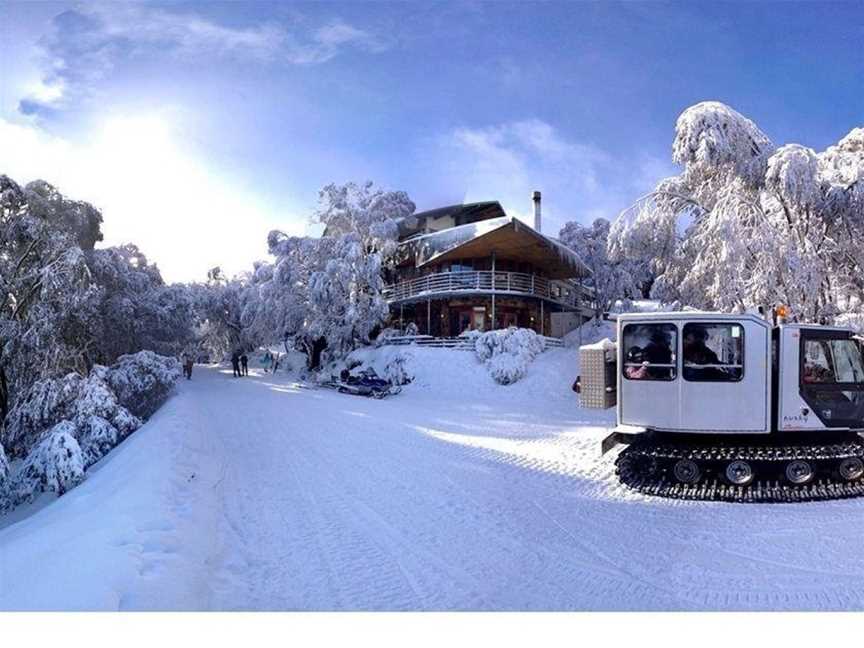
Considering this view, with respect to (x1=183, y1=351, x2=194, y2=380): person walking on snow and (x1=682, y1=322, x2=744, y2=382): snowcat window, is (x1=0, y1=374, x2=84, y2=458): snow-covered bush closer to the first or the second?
(x1=682, y1=322, x2=744, y2=382): snowcat window

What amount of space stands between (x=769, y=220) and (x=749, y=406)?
6.84 m

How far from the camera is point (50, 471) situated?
6375mm

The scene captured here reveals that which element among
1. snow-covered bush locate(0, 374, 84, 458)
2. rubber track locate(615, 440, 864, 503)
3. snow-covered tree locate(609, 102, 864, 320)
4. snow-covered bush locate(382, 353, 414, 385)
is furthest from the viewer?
snow-covered bush locate(382, 353, 414, 385)

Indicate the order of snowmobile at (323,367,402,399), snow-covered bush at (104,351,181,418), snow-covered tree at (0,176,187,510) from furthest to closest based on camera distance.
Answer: snowmobile at (323,367,402,399) < snow-covered bush at (104,351,181,418) < snow-covered tree at (0,176,187,510)

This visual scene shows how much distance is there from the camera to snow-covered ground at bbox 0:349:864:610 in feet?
8.70

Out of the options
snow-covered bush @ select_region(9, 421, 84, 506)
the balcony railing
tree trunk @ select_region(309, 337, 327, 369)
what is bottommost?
snow-covered bush @ select_region(9, 421, 84, 506)

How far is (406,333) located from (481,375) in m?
3.75

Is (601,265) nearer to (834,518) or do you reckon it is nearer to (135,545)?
(834,518)

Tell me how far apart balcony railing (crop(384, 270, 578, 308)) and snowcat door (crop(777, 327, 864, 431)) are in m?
12.3

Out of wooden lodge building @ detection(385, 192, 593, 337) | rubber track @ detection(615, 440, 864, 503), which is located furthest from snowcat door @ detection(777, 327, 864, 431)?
wooden lodge building @ detection(385, 192, 593, 337)

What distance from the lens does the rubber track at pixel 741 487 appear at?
4547mm

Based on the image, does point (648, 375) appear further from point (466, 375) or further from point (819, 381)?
point (466, 375)

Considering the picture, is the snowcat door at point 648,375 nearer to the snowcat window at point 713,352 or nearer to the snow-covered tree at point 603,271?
the snowcat window at point 713,352

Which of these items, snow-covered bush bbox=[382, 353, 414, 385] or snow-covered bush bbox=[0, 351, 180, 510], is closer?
snow-covered bush bbox=[0, 351, 180, 510]
